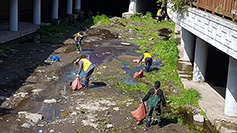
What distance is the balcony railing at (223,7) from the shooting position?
9695 mm

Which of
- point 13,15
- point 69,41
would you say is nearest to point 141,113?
point 69,41

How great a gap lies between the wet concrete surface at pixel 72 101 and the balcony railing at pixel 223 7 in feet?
11.1

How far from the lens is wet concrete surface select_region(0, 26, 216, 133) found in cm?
977

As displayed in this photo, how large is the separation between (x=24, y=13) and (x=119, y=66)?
1692cm

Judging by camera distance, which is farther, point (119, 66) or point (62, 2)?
point (62, 2)

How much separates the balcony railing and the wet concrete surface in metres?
3.38

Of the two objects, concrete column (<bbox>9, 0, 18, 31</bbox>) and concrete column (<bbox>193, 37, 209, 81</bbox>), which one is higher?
concrete column (<bbox>9, 0, 18, 31</bbox>)

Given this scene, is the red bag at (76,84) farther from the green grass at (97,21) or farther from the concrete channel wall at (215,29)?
the green grass at (97,21)

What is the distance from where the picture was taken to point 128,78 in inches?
578

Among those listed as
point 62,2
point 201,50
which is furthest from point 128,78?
point 62,2

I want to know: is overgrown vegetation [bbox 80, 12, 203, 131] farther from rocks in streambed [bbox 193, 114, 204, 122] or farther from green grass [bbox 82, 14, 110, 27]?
green grass [bbox 82, 14, 110, 27]

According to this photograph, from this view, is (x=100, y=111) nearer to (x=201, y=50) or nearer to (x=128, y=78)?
(x=128, y=78)

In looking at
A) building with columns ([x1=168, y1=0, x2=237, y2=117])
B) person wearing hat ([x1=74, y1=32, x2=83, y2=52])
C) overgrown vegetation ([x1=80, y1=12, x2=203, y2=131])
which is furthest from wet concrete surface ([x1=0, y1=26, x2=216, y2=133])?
building with columns ([x1=168, y1=0, x2=237, y2=117])

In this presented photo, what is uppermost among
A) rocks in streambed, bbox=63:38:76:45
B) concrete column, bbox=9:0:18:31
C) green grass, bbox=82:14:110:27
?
concrete column, bbox=9:0:18:31
